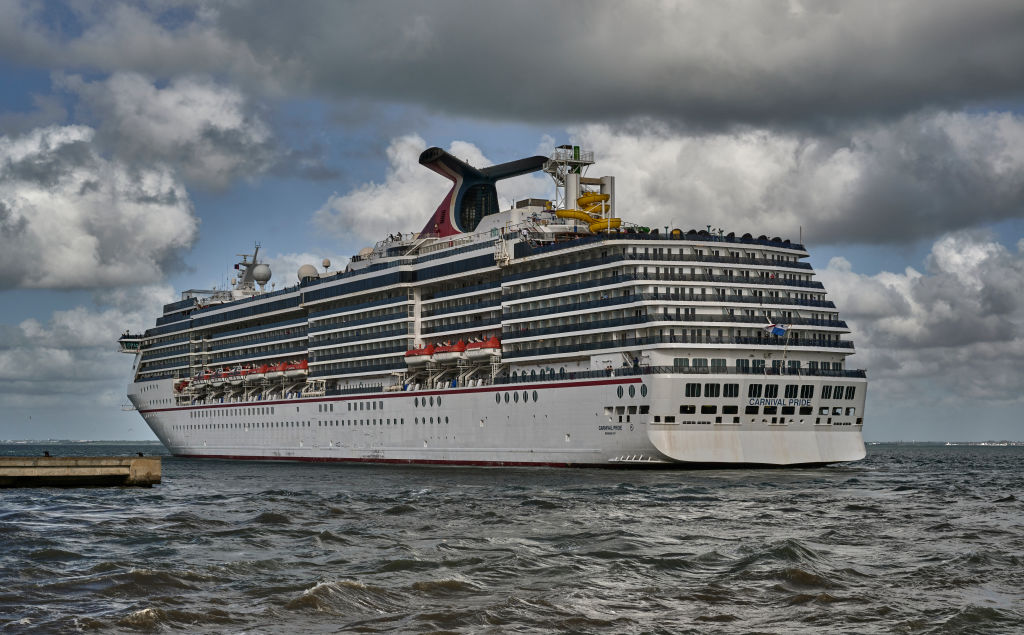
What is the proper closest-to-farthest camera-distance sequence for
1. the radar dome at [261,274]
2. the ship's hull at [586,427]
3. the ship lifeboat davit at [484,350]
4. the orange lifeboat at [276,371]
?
the ship's hull at [586,427] < the ship lifeboat davit at [484,350] < the orange lifeboat at [276,371] < the radar dome at [261,274]

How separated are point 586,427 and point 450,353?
654 inches

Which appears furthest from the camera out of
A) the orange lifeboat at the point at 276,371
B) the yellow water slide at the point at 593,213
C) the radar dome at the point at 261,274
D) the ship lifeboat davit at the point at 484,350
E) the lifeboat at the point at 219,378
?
the radar dome at the point at 261,274

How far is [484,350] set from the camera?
73.6 metres

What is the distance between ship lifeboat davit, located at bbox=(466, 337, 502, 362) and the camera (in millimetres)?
73062

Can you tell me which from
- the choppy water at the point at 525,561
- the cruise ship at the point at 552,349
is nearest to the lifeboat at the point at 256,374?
the cruise ship at the point at 552,349

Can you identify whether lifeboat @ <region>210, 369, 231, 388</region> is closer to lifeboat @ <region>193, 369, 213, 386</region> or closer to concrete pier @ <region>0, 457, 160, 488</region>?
lifeboat @ <region>193, 369, 213, 386</region>

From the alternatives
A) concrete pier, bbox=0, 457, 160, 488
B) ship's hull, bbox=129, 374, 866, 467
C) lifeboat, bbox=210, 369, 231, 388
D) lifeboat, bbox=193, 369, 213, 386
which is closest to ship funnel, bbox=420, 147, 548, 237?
ship's hull, bbox=129, 374, 866, 467

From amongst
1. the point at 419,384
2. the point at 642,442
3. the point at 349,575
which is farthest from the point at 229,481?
the point at 349,575

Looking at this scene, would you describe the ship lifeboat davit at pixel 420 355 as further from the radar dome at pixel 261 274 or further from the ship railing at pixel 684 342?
the radar dome at pixel 261 274

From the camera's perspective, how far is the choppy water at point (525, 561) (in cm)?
2153

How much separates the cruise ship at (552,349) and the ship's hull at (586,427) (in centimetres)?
11

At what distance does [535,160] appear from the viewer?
286 ft

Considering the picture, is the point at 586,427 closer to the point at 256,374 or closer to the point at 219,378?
the point at 256,374

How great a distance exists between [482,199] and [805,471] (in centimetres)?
3926
